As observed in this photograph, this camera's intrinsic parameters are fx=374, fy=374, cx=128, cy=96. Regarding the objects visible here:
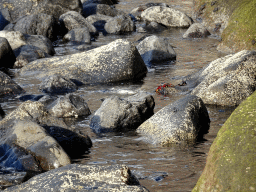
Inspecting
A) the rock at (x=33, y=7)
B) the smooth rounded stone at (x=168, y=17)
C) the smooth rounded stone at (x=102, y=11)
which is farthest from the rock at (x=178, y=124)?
the smooth rounded stone at (x=102, y=11)

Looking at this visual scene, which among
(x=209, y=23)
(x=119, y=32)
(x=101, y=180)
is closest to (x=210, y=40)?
(x=209, y=23)

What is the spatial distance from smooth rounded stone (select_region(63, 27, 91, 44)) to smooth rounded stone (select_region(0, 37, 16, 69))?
179 inches

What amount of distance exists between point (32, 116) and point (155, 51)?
7.88 m

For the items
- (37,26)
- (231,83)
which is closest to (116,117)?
(231,83)

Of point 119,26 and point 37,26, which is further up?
point 37,26

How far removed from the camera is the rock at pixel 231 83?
915 centimetres

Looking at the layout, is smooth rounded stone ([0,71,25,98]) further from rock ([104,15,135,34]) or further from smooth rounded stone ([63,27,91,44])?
rock ([104,15,135,34])

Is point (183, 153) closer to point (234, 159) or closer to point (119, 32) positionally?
point (234, 159)

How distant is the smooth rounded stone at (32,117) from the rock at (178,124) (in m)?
1.72

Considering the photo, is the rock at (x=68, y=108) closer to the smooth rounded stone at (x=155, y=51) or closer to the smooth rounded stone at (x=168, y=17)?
the smooth rounded stone at (x=155, y=51)

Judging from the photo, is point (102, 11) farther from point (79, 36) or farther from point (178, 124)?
point (178, 124)

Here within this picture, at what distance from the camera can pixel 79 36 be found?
61.2 feet

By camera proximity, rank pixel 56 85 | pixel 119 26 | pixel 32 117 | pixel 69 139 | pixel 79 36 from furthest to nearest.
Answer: pixel 119 26, pixel 79 36, pixel 56 85, pixel 32 117, pixel 69 139

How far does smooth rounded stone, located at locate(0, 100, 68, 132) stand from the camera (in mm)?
7232
